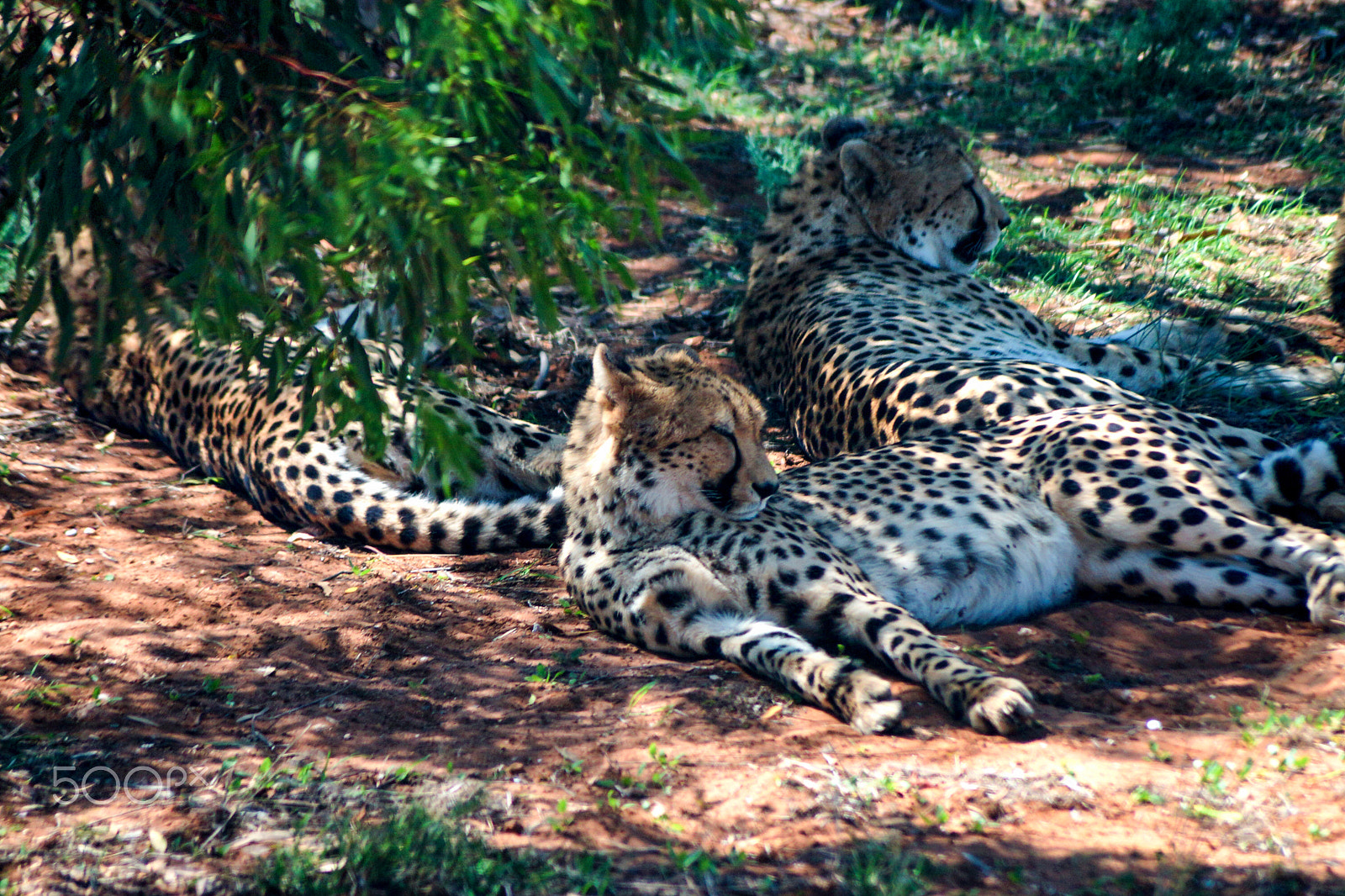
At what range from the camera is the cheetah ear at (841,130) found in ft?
19.6

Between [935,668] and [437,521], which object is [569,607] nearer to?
[437,521]

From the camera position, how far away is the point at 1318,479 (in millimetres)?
3646

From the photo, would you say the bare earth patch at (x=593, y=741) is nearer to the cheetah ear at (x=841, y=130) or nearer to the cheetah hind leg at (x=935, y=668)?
the cheetah hind leg at (x=935, y=668)

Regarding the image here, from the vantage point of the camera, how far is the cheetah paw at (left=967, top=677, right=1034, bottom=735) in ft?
9.05

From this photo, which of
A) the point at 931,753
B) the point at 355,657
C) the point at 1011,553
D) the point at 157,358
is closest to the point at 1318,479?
→ the point at 1011,553

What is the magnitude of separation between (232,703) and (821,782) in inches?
63.2

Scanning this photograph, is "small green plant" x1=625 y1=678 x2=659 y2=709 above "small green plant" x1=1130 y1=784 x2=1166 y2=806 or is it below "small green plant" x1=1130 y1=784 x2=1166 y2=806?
below

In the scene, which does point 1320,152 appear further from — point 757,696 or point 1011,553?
point 757,696

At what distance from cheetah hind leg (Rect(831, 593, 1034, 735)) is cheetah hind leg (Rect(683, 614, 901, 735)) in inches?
4.0

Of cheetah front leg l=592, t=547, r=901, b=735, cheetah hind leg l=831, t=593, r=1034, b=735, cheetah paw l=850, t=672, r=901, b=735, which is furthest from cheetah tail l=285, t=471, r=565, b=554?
cheetah paw l=850, t=672, r=901, b=735

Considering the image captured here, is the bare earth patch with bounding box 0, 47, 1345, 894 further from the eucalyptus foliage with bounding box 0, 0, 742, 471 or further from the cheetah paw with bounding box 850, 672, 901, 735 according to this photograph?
the eucalyptus foliage with bounding box 0, 0, 742, 471

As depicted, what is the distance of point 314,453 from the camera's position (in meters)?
4.64

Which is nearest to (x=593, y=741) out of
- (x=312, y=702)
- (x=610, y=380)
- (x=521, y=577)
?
Answer: (x=312, y=702)

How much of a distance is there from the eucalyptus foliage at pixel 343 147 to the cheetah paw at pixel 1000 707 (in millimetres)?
1345
